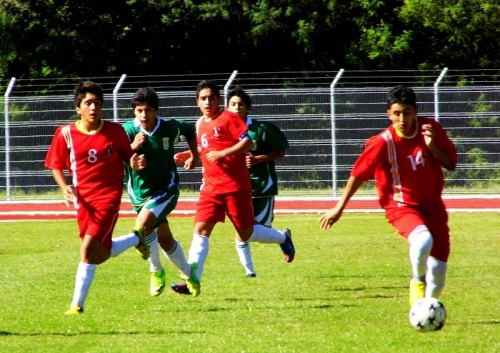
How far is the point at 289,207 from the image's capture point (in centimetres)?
2289

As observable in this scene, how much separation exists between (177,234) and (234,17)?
44.9ft

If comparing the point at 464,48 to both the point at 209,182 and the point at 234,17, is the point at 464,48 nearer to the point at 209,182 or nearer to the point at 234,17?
the point at 234,17

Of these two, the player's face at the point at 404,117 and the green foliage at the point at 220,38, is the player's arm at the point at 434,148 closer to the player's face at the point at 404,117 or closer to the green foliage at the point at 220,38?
the player's face at the point at 404,117

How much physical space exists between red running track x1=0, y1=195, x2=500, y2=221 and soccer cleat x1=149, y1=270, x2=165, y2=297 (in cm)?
1163

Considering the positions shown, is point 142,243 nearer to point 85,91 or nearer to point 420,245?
point 85,91

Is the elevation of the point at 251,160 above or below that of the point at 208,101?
below

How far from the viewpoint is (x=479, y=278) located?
11297 millimetres

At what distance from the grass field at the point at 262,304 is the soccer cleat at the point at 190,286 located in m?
0.08

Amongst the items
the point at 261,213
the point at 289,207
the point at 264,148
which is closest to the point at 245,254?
the point at 261,213

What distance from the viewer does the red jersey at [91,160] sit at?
8.91 meters

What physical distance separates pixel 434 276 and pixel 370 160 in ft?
3.26

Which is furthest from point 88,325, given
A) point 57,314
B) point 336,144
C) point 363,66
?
point 363,66

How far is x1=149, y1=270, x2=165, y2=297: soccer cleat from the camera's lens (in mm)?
10164

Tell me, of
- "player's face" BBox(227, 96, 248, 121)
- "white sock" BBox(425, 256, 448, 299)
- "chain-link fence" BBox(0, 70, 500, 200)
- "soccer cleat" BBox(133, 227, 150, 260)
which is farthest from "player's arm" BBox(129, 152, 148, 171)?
"chain-link fence" BBox(0, 70, 500, 200)
